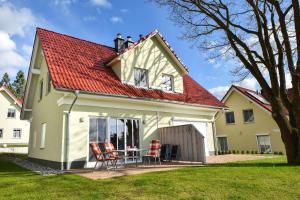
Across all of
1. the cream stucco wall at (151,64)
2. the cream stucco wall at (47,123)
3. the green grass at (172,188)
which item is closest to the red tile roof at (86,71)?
the cream stucco wall at (151,64)

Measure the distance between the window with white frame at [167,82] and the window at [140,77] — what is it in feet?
4.16

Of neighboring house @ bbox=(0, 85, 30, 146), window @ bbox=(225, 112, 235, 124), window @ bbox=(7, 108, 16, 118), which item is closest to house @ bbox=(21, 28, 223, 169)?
window @ bbox=(225, 112, 235, 124)

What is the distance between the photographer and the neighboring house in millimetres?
38594

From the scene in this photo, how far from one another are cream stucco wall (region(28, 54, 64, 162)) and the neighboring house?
2494 centimetres

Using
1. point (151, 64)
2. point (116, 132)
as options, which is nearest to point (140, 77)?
point (151, 64)

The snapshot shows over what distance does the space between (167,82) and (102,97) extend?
556cm

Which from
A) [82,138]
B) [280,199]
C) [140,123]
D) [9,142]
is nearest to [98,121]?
[82,138]

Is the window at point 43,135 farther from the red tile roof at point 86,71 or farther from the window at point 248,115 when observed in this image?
the window at point 248,115

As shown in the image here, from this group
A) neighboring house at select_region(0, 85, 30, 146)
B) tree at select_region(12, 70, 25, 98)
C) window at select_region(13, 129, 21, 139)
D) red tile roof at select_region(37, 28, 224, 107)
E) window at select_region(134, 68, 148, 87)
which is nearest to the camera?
red tile roof at select_region(37, 28, 224, 107)

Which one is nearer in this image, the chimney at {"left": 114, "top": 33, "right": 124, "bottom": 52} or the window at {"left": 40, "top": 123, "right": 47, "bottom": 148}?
the window at {"left": 40, "top": 123, "right": 47, "bottom": 148}

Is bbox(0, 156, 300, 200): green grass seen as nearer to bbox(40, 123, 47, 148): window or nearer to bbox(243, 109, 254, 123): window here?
bbox(40, 123, 47, 148): window

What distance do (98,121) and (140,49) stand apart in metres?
5.44

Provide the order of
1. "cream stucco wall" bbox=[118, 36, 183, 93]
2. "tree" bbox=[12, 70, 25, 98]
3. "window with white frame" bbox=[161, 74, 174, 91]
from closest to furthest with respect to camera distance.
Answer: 1. "cream stucco wall" bbox=[118, 36, 183, 93]
2. "window with white frame" bbox=[161, 74, 174, 91]
3. "tree" bbox=[12, 70, 25, 98]

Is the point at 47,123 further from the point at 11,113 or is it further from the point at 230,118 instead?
the point at 11,113
